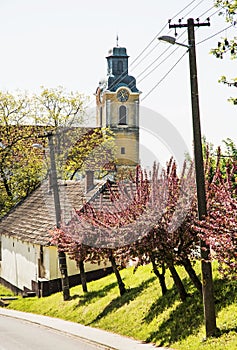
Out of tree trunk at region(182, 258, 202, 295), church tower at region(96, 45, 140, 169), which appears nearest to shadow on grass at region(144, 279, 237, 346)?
tree trunk at region(182, 258, 202, 295)

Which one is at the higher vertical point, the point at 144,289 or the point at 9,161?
the point at 9,161

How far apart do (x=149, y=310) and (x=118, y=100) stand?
61.7m

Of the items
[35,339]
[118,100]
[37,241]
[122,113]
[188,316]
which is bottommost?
[35,339]

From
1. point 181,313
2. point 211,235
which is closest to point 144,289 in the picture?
point 181,313

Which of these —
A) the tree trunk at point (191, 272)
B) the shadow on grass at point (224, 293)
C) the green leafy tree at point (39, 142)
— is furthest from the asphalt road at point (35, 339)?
the green leafy tree at point (39, 142)

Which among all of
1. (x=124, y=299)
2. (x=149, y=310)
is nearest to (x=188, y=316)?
(x=149, y=310)

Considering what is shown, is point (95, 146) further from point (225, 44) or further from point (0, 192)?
point (225, 44)

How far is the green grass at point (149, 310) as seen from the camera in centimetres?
1557

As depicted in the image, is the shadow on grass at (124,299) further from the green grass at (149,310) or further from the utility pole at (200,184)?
the utility pole at (200,184)

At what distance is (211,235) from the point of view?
43.3 ft

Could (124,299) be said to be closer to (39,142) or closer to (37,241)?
(37,241)

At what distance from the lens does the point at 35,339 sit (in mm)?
19297

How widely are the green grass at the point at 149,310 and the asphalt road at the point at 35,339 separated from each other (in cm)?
139

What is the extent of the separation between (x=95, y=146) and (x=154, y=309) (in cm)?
3131
